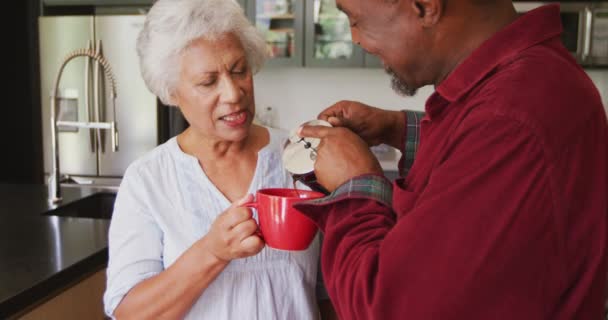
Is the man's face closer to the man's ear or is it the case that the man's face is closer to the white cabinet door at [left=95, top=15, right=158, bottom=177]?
the man's ear

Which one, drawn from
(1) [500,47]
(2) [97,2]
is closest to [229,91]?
(1) [500,47]

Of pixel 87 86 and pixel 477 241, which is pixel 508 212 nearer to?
pixel 477 241

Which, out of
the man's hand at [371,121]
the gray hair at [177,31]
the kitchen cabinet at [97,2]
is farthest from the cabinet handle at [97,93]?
the man's hand at [371,121]

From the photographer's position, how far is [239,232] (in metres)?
0.93

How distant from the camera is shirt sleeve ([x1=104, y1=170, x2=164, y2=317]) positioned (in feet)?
3.64

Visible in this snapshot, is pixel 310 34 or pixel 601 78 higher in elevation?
pixel 310 34

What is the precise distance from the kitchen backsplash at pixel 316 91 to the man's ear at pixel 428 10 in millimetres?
3145

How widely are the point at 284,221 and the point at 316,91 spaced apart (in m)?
3.12

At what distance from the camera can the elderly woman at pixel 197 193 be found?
113 cm

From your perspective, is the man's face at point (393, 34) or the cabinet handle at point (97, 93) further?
the cabinet handle at point (97, 93)

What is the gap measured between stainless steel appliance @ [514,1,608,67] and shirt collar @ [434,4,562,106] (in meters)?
2.74

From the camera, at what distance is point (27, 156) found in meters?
3.73

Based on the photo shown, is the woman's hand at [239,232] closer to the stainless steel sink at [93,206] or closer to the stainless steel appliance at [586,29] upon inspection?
the stainless steel sink at [93,206]

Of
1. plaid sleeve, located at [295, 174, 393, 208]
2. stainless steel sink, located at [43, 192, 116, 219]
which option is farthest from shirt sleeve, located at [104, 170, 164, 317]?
stainless steel sink, located at [43, 192, 116, 219]
